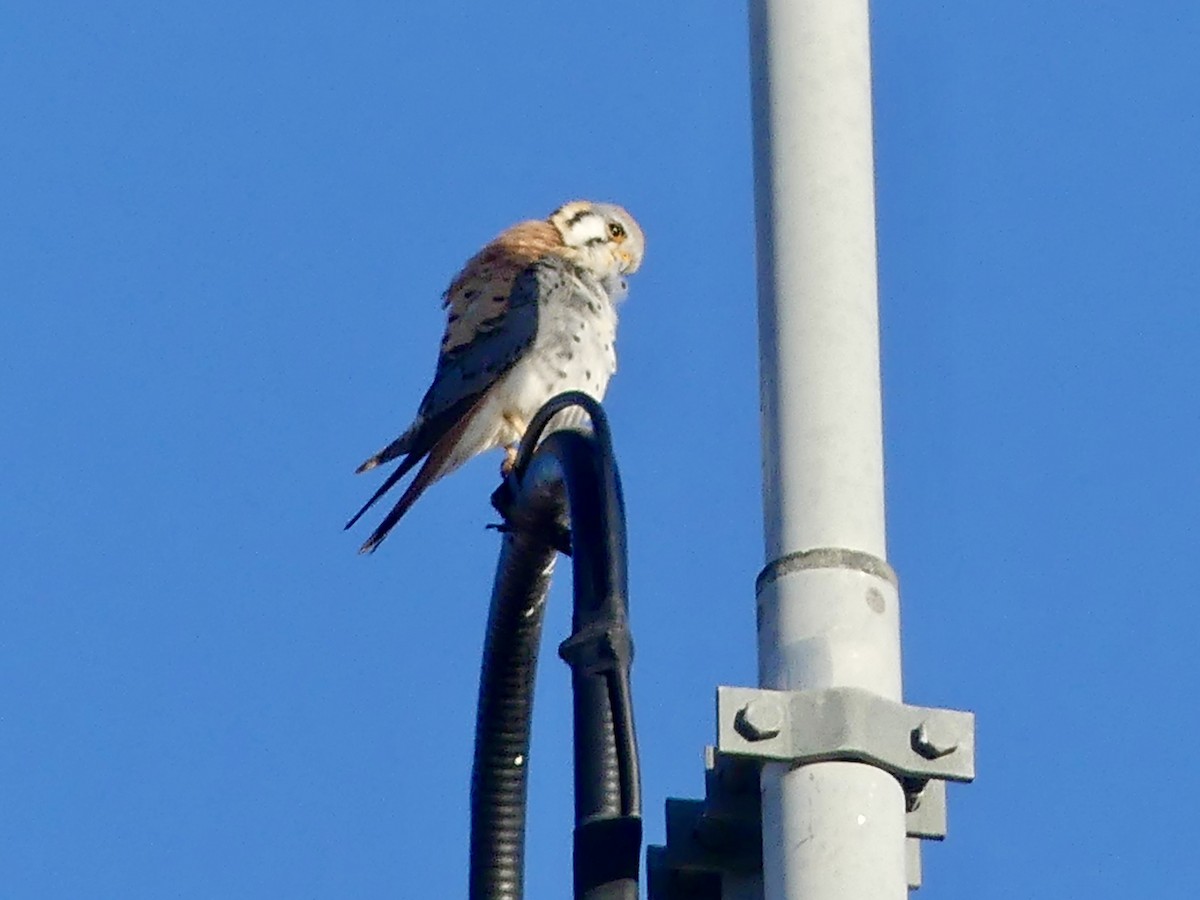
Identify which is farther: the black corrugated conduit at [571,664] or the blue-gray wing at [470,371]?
the blue-gray wing at [470,371]

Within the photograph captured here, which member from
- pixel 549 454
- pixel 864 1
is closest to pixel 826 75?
pixel 864 1

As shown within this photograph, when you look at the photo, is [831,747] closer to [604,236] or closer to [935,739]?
[935,739]

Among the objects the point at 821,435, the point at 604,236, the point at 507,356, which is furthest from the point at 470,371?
the point at 821,435

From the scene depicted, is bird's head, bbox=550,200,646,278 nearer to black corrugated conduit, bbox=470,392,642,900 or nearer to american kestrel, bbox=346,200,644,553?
american kestrel, bbox=346,200,644,553

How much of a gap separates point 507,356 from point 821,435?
177 inches

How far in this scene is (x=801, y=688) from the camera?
2.05 meters

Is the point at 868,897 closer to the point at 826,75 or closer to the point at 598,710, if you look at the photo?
the point at 598,710

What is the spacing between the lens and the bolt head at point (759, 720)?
198 centimetres

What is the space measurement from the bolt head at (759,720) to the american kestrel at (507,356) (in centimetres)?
410

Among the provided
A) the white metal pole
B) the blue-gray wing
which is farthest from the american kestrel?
the white metal pole

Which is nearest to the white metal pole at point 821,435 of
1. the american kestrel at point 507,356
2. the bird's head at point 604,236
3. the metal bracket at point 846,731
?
the metal bracket at point 846,731

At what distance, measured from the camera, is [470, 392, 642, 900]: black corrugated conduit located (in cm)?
196

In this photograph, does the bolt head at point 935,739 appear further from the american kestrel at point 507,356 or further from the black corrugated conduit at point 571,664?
the american kestrel at point 507,356

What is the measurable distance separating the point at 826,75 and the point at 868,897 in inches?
38.4
